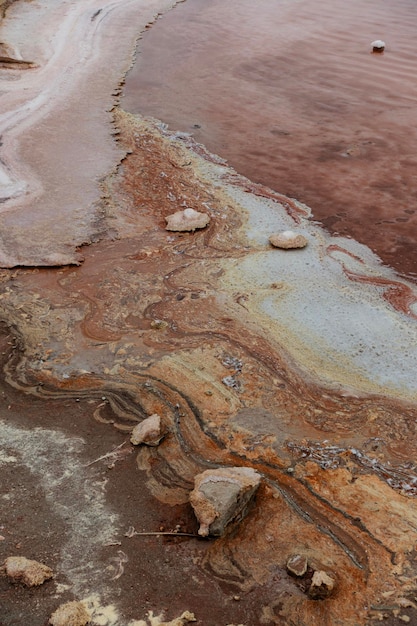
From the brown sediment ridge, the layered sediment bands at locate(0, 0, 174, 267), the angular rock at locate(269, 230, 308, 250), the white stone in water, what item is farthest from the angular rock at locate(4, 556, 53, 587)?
the white stone in water

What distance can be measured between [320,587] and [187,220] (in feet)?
11.4

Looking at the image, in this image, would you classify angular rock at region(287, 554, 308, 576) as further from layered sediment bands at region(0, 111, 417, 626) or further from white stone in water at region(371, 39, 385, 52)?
white stone in water at region(371, 39, 385, 52)

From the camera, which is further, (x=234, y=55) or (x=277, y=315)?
(x=234, y=55)

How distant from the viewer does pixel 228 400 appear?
3.64m

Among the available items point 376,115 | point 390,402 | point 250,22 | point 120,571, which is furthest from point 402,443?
point 250,22

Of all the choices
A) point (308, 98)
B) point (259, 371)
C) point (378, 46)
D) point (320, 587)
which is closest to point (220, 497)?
point (320, 587)

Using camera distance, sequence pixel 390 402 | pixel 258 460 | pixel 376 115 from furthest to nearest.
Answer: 1. pixel 376 115
2. pixel 390 402
3. pixel 258 460

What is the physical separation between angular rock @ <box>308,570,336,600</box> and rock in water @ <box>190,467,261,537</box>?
464mm

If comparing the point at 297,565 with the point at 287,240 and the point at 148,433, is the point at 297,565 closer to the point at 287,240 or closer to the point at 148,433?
the point at 148,433

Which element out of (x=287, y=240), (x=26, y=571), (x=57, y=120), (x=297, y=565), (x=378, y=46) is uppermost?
(x=378, y=46)

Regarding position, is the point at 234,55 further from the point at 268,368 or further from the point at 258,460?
the point at 258,460

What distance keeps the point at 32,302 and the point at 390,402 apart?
2563mm

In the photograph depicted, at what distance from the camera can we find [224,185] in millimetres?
6062

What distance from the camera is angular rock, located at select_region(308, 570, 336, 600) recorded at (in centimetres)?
257
